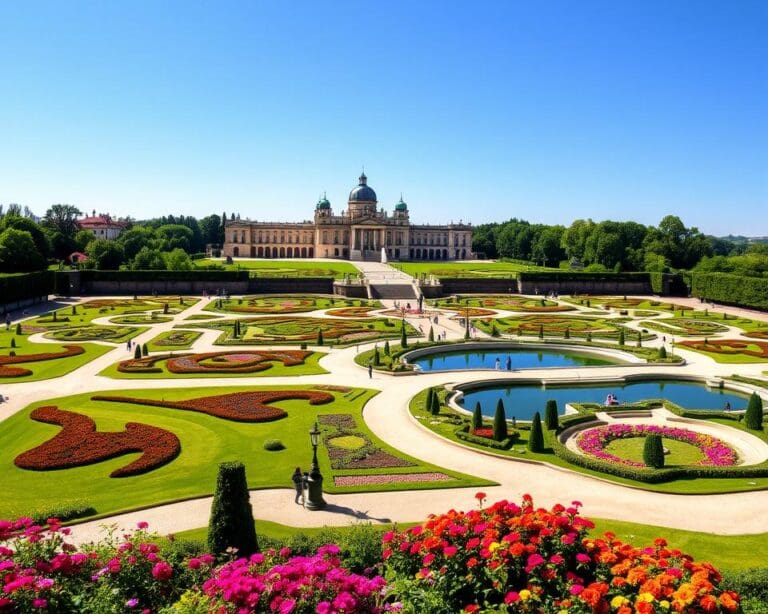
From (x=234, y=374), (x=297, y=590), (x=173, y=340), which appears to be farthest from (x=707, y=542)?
(x=173, y=340)

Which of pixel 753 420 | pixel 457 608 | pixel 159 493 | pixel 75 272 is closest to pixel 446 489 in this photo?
pixel 159 493

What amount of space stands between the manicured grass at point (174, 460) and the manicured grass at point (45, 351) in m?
6.33

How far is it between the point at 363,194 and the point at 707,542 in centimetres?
16111

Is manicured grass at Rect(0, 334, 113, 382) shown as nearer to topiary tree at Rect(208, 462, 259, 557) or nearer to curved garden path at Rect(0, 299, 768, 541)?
curved garden path at Rect(0, 299, 768, 541)

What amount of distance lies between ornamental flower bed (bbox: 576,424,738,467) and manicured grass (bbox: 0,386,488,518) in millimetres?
6291

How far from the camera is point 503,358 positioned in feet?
152

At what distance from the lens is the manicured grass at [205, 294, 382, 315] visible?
6675 centimetres

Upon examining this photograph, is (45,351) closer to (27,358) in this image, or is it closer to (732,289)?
(27,358)

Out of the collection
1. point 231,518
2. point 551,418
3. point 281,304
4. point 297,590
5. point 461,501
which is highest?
point 297,590

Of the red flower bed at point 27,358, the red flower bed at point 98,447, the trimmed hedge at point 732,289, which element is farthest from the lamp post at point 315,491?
the trimmed hedge at point 732,289

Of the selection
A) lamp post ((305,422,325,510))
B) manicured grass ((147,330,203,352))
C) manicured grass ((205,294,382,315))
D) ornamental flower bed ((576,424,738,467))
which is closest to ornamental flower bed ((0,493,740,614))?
lamp post ((305,422,325,510))

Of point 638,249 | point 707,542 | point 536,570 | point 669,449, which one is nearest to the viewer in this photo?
point 536,570

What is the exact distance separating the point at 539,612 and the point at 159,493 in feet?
47.7

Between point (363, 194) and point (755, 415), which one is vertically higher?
point (363, 194)
